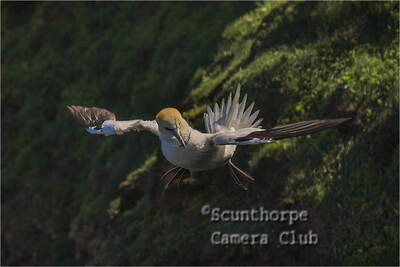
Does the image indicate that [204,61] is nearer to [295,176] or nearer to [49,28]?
[295,176]

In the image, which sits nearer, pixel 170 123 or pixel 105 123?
pixel 170 123

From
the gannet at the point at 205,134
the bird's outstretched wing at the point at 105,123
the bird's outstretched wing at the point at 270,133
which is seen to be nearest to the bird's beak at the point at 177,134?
the gannet at the point at 205,134

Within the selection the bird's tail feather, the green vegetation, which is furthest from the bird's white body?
the green vegetation

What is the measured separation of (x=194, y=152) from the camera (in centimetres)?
345

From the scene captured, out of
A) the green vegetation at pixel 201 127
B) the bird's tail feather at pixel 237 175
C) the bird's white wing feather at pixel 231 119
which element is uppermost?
the green vegetation at pixel 201 127

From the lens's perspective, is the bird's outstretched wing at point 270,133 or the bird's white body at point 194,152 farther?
the bird's white body at point 194,152

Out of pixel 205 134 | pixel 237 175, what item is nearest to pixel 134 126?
pixel 205 134

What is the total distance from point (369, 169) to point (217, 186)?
2.58m

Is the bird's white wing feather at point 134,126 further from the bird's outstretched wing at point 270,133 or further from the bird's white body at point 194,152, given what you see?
the bird's outstretched wing at point 270,133

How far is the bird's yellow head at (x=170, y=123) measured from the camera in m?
3.25

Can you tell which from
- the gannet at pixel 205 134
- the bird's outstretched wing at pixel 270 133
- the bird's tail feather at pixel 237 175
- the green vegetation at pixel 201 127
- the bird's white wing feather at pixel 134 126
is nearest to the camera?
the bird's outstretched wing at pixel 270 133

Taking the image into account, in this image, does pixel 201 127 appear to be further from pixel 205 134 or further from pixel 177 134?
pixel 177 134

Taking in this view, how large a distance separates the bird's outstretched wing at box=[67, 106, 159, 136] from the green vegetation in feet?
14.6

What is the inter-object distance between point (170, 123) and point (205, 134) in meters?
0.42
